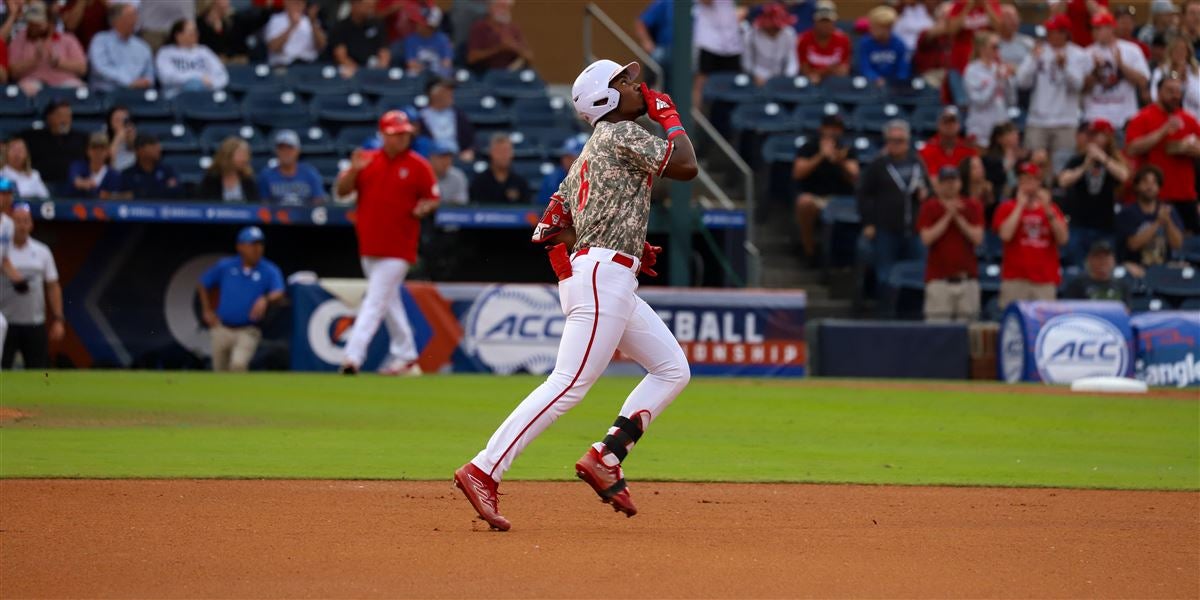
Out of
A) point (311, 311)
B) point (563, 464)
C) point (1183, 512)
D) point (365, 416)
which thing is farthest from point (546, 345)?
point (1183, 512)

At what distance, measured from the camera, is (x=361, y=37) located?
20188 millimetres

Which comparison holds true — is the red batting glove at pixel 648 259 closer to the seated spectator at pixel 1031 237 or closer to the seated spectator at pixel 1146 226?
the seated spectator at pixel 1031 237

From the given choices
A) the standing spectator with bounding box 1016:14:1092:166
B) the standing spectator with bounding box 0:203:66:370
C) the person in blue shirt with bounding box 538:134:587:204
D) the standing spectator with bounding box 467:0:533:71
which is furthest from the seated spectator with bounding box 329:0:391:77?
the standing spectator with bounding box 1016:14:1092:166

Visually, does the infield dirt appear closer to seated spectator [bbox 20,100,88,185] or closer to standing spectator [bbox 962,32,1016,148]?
seated spectator [bbox 20,100,88,185]

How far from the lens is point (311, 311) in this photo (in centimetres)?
1584

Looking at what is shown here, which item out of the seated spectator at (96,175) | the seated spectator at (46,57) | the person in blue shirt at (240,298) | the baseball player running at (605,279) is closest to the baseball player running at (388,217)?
the person in blue shirt at (240,298)

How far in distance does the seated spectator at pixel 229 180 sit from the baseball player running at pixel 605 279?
9.74 m

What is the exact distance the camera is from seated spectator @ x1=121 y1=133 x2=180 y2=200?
16359 mm

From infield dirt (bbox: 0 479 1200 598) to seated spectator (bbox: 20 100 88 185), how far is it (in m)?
9.53

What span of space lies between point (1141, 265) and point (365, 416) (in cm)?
1044

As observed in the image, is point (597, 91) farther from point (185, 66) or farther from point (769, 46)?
point (769, 46)

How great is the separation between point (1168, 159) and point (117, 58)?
12.4 meters

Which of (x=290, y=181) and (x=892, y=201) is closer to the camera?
(x=290, y=181)

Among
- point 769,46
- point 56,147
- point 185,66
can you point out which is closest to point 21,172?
point 56,147
